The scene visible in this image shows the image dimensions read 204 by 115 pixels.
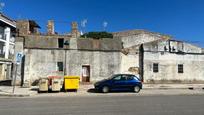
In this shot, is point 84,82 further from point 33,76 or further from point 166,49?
point 166,49

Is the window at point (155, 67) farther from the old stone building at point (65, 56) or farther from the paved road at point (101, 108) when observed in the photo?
the paved road at point (101, 108)

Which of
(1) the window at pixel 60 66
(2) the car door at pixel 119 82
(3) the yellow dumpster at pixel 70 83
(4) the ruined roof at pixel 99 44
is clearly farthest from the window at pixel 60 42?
(2) the car door at pixel 119 82

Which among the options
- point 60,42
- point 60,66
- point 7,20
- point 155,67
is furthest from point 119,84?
point 7,20

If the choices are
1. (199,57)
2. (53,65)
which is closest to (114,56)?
(53,65)

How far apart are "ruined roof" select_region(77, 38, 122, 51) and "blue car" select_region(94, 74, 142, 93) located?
6653 mm

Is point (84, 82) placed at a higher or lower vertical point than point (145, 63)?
lower

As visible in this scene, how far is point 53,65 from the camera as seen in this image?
92.6 ft

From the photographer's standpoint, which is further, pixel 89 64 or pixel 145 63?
pixel 145 63

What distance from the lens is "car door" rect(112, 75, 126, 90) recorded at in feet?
75.9

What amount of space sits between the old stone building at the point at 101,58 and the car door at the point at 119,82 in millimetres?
6042

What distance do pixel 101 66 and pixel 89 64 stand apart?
4.38 ft

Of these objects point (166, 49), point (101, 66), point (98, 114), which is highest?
point (166, 49)

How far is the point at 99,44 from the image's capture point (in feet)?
97.2

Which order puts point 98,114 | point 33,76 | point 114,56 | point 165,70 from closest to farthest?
point 98,114 → point 33,76 → point 114,56 → point 165,70
